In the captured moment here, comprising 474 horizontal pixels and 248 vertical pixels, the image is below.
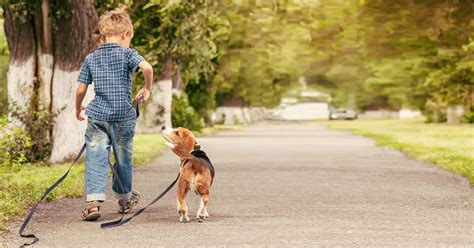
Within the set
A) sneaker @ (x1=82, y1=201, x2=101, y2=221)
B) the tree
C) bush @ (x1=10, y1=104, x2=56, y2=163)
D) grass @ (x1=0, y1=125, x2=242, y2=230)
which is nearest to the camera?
sneaker @ (x1=82, y1=201, x2=101, y2=221)

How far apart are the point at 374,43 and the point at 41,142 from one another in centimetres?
2274

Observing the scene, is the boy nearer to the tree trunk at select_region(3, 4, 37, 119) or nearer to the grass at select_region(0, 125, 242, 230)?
the grass at select_region(0, 125, 242, 230)

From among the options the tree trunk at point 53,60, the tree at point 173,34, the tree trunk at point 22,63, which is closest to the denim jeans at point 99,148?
the tree trunk at point 53,60

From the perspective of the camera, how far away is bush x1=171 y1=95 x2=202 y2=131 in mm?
41656

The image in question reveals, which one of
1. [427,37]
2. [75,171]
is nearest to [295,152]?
[75,171]

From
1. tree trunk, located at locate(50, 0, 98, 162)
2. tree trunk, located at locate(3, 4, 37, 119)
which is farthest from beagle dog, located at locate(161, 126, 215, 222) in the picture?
tree trunk, located at locate(3, 4, 37, 119)

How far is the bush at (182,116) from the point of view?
41.7 m

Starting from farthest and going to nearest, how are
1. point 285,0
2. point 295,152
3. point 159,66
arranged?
point 159,66, point 285,0, point 295,152

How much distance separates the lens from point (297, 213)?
10.8 meters

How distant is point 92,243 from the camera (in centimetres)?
845

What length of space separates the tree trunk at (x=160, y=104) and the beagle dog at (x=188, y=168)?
2829cm

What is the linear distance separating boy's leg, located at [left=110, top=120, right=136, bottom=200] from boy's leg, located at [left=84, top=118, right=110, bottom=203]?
0.11 metres

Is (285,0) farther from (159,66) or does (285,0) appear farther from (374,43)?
(374,43)

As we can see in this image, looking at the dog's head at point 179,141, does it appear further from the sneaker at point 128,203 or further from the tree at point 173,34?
the tree at point 173,34
